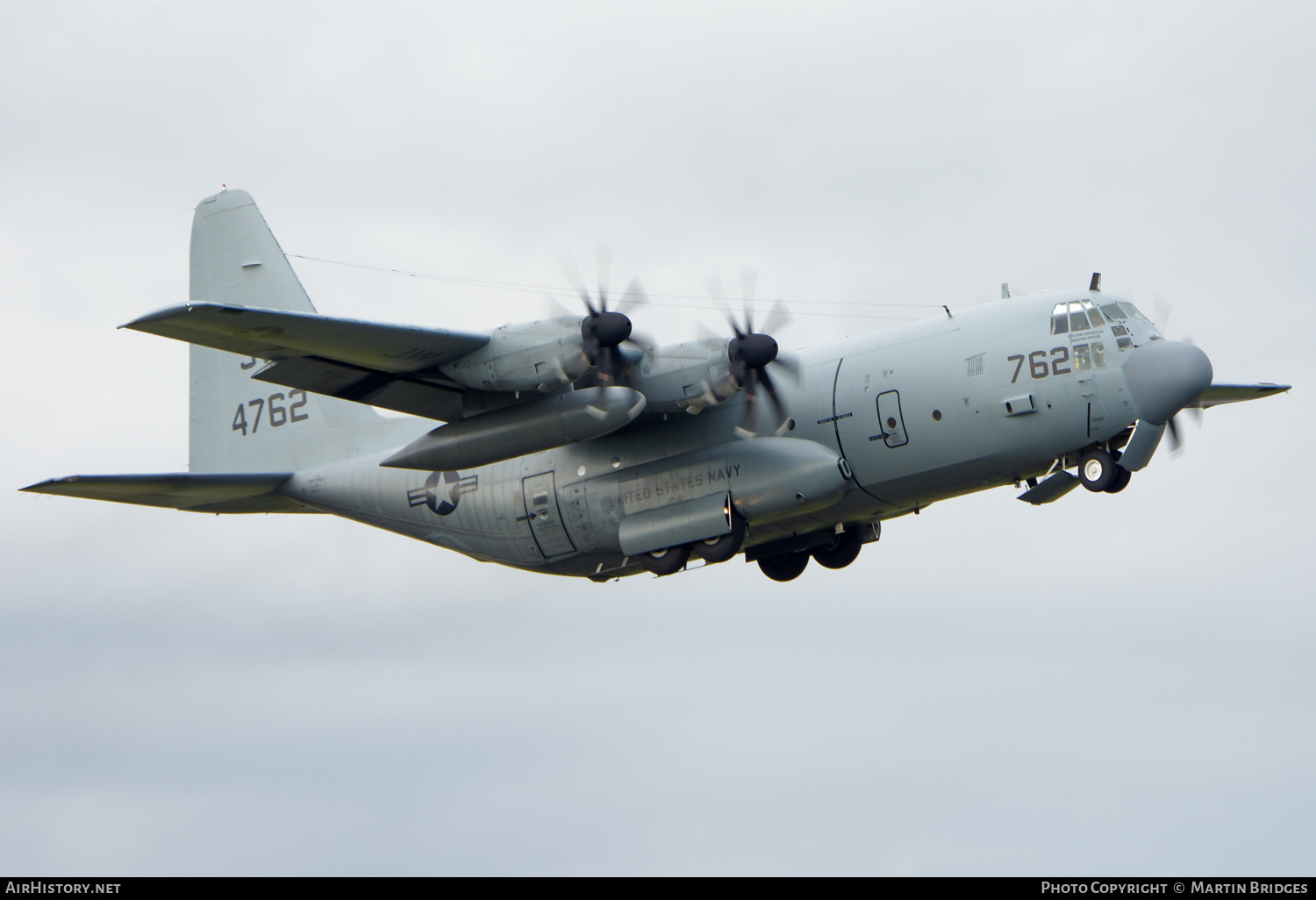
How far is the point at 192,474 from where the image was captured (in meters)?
23.1

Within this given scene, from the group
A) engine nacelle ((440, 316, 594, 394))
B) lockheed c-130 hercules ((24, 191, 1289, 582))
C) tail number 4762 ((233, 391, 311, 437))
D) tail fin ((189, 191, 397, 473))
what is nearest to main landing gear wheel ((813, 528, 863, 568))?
lockheed c-130 hercules ((24, 191, 1289, 582))

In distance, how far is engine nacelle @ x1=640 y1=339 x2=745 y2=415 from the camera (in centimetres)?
2056

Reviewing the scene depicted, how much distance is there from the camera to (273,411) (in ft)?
87.7

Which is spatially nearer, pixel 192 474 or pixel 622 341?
pixel 622 341

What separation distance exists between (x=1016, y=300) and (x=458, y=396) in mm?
7895

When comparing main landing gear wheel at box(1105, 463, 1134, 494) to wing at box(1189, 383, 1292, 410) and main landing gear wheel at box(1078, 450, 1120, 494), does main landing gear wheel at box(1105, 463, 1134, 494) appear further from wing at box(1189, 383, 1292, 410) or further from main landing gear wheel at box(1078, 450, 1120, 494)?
wing at box(1189, 383, 1292, 410)

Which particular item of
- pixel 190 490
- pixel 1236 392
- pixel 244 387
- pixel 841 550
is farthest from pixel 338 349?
pixel 1236 392

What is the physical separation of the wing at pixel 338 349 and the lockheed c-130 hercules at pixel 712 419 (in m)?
0.04

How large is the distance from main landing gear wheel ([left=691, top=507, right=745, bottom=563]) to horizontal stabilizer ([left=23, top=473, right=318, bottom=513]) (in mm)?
7780

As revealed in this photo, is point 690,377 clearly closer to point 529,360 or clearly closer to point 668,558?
point 529,360

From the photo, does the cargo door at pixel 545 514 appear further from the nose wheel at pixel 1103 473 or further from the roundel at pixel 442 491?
the nose wheel at pixel 1103 473
